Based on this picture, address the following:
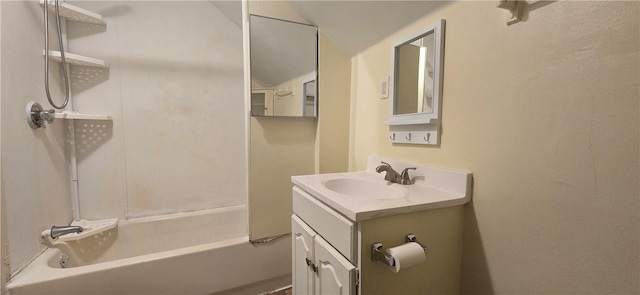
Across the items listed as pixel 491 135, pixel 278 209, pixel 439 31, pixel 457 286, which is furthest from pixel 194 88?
pixel 457 286

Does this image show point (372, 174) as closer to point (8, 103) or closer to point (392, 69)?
point (392, 69)

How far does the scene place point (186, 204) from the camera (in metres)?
1.92

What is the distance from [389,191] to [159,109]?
5.99 ft

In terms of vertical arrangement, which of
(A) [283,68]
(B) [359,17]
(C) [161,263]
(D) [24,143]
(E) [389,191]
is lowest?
(C) [161,263]

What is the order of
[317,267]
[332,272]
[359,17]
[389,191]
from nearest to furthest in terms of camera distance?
[332,272] → [317,267] → [389,191] → [359,17]

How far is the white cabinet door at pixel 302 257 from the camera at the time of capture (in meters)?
0.98

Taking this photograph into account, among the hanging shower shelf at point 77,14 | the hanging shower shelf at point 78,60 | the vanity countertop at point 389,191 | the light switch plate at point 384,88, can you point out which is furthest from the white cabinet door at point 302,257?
the hanging shower shelf at point 77,14

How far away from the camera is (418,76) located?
1092 millimetres

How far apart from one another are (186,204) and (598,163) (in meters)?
2.31

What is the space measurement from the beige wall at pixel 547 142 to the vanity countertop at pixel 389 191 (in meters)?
0.06

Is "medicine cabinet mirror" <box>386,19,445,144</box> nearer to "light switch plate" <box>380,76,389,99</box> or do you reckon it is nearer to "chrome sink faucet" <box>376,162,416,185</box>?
"light switch plate" <box>380,76,389,99</box>

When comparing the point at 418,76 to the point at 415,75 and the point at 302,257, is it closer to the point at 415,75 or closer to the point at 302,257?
the point at 415,75

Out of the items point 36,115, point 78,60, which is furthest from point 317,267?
point 78,60

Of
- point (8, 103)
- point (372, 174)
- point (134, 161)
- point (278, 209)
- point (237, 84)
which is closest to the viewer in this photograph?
point (8, 103)
